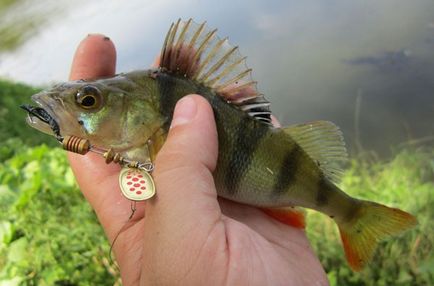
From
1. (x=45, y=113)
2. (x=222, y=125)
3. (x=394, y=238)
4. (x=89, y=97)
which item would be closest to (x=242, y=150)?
(x=222, y=125)

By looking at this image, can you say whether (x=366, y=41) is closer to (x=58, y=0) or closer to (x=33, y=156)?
(x=33, y=156)

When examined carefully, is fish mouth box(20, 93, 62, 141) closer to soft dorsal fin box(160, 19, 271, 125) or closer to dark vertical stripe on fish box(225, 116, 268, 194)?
soft dorsal fin box(160, 19, 271, 125)

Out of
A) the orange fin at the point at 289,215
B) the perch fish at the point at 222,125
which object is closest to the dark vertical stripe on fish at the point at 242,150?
the perch fish at the point at 222,125

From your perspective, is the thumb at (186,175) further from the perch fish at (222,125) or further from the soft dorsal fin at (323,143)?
the soft dorsal fin at (323,143)

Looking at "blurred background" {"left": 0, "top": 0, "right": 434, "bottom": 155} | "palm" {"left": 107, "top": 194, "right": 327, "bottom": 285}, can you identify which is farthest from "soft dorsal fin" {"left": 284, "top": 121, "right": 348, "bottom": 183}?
"blurred background" {"left": 0, "top": 0, "right": 434, "bottom": 155}

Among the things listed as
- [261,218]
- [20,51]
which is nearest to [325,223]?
[261,218]

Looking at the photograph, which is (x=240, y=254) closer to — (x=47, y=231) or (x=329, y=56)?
(x=47, y=231)
